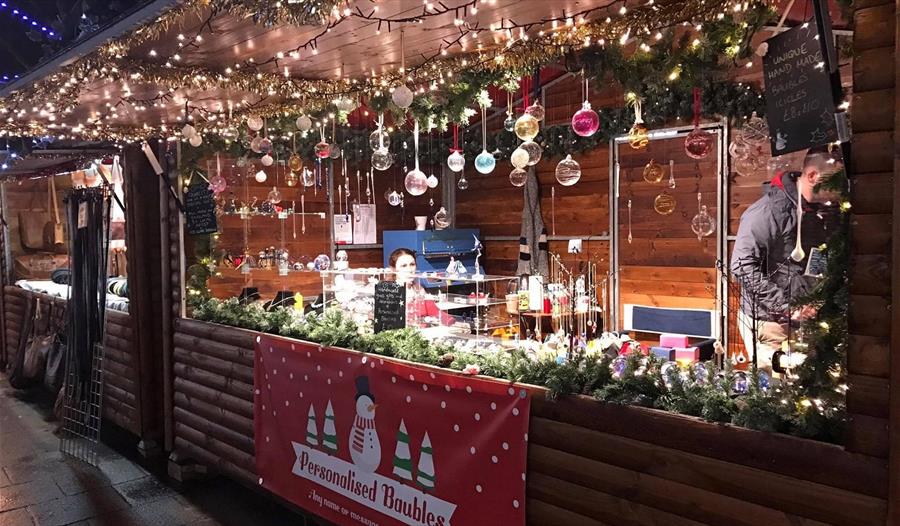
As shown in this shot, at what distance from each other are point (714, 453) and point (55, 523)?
4.19 m

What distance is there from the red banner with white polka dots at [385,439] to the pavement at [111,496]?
42 cm

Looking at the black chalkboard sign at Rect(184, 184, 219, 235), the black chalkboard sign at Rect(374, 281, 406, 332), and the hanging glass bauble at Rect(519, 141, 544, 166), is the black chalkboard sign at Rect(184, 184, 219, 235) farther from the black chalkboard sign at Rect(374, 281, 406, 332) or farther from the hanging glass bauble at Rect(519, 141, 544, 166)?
the hanging glass bauble at Rect(519, 141, 544, 166)

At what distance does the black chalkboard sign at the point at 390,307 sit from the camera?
3820mm

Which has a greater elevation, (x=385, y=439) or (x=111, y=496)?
(x=385, y=439)

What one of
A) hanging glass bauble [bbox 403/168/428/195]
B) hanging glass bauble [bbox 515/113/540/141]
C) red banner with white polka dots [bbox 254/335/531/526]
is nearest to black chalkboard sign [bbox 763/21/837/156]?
hanging glass bauble [bbox 515/113/540/141]

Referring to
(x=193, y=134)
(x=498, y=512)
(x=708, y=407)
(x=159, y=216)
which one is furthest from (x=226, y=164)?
(x=708, y=407)

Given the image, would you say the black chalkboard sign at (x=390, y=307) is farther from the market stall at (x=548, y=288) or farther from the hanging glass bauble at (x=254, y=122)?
the hanging glass bauble at (x=254, y=122)

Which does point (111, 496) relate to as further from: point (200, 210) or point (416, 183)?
point (416, 183)

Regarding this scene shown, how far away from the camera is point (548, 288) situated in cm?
514

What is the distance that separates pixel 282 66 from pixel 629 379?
2.61 meters

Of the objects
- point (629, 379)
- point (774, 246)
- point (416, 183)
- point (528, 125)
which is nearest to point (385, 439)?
point (629, 379)

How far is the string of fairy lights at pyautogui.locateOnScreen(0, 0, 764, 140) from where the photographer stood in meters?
2.82

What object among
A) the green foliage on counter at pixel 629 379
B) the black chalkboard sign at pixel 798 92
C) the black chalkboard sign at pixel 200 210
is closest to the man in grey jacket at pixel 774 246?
the green foliage on counter at pixel 629 379

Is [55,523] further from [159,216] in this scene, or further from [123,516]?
[159,216]
